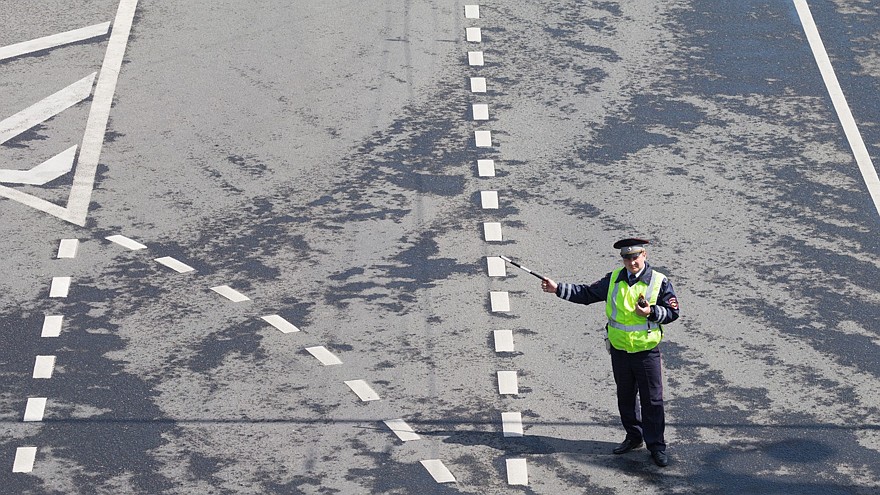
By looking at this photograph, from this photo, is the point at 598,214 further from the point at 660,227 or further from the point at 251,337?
the point at 251,337

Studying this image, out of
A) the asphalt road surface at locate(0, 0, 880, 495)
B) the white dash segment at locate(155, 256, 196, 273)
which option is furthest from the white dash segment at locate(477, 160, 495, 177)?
the white dash segment at locate(155, 256, 196, 273)

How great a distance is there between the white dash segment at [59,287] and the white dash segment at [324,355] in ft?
7.96

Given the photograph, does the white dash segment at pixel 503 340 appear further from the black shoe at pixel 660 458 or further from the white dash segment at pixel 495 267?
the black shoe at pixel 660 458

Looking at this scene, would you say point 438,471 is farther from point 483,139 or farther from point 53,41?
point 53,41

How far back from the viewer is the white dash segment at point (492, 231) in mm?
13531

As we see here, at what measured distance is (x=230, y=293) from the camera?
12664mm

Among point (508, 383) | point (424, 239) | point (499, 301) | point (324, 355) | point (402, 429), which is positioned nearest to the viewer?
point (402, 429)

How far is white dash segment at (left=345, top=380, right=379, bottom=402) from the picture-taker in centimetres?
1130

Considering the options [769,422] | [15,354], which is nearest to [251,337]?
[15,354]

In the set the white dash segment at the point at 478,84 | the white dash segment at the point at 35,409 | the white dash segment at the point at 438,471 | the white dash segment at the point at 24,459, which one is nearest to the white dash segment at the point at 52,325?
the white dash segment at the point at 35,409

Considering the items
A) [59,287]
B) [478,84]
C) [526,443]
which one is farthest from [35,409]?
[478,84]

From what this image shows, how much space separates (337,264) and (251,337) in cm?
143

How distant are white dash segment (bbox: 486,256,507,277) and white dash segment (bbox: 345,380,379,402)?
6.87ft

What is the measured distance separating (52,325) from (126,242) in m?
1.50
